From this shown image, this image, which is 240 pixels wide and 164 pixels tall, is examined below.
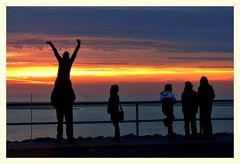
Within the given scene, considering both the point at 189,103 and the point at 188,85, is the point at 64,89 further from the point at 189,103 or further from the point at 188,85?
the point at 189,103

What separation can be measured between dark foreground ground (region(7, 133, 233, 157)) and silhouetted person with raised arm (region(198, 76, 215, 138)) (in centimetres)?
36

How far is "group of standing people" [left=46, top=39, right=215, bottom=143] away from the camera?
17.7 m

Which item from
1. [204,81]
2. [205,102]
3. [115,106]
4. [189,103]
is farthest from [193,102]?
[115,106]

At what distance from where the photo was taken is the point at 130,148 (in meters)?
17.4

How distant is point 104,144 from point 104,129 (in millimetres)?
131110

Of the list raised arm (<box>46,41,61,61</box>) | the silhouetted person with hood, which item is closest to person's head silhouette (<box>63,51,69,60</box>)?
raised arm (<box>46,41,61,61</box>)

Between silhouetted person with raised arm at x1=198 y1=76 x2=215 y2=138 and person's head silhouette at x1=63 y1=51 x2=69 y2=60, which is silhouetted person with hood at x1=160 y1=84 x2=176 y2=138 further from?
person's head silhouette at x1=63 y1=51 x2=69 y2=60

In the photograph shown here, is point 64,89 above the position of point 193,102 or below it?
above

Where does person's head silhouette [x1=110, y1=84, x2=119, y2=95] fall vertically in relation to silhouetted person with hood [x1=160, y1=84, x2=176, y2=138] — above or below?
above

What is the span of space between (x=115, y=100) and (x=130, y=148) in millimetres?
1987

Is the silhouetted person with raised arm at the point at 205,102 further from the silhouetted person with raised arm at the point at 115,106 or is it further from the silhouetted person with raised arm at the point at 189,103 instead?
the silhouetted person with raised arm at the point at 115,106
